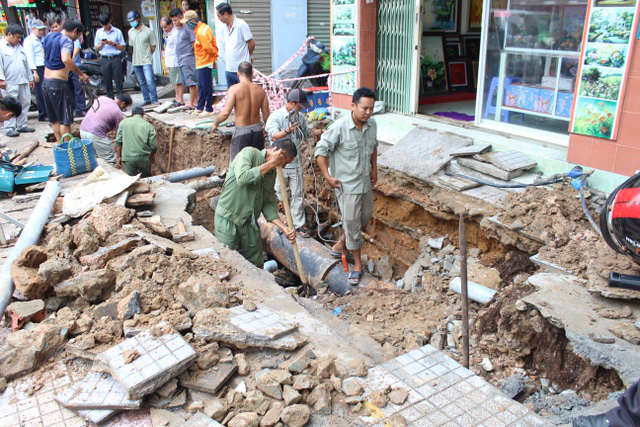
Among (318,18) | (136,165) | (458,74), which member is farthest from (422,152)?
(318,18)

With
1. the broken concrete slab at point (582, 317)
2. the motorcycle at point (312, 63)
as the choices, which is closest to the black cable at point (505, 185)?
the broken concrete slab at point (582, 317)

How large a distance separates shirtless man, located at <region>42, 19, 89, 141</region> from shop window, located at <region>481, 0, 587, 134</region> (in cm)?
649

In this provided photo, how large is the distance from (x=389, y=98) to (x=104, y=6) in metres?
11.5

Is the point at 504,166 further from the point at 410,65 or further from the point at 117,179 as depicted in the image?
the point at 117,179

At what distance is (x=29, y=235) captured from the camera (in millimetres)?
4559

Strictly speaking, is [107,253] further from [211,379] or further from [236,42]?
[236,42]

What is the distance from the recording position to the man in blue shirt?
34.6 feet

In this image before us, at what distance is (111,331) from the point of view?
3154 millimetres

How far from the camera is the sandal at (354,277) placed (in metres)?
5.86

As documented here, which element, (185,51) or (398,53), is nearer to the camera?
(398,53)

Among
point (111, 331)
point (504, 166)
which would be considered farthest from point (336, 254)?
point (111, 331)

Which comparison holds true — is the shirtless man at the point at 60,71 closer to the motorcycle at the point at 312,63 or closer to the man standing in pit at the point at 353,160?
the motorcycle at the point at 312,63

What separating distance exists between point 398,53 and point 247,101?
3.06 metres

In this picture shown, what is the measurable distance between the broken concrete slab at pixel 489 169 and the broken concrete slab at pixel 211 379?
4.28m
